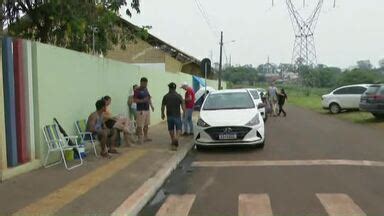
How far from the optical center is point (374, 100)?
76.9 ft

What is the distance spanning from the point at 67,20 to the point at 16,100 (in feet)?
13.3

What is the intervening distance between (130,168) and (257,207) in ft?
12.5

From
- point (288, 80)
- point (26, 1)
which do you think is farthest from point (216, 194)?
point (288, 80)

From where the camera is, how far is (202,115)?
1511 cm

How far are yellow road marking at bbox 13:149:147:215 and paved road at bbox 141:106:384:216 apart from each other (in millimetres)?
1077

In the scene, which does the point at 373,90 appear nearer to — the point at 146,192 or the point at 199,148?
the point at 199,148

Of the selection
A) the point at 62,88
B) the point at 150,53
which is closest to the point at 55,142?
the point at 62,88

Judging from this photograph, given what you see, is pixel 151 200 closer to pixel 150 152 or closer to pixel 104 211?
pixel 104 211

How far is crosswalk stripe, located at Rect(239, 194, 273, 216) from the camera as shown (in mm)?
7632

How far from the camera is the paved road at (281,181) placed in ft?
26.2

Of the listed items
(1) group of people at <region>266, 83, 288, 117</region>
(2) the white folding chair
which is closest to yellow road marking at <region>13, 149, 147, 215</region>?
(2) the white folding chair

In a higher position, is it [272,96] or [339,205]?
[272,96]

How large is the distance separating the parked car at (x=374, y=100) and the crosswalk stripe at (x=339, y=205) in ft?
50.8

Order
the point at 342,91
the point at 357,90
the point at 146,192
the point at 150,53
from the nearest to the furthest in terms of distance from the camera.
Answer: the point at 146,192, the point at 357,90, the point at 342,91, the point at 150,53
